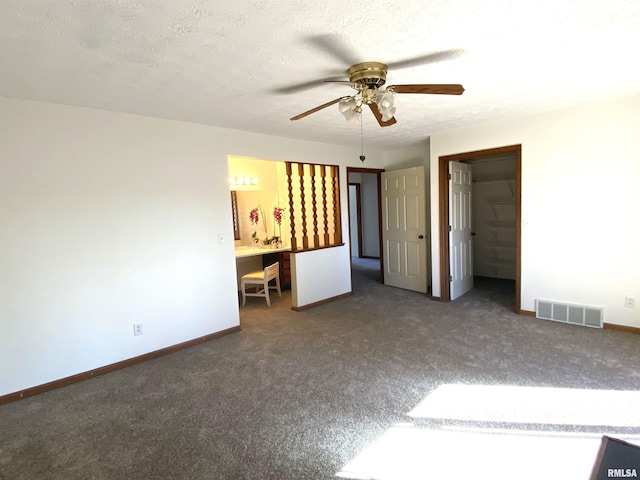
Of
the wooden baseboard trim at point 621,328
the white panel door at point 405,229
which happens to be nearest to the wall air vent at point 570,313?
the wooden baseboard trim at point 621,328

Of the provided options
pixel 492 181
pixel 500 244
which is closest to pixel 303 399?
pixel 500 244

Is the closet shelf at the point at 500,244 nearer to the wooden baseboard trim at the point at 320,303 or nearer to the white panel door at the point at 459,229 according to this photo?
the white panel door at the point at 459,229

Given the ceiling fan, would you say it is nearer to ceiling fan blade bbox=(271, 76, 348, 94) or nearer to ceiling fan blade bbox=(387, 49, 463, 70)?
ceiling fan blade bbox=(387, 49, 463, 70)

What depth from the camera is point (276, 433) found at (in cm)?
207

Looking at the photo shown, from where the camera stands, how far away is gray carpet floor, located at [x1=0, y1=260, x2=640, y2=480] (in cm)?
187

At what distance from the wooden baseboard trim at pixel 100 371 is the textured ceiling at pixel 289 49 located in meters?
2.30

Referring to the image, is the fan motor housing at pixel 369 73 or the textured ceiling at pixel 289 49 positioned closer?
the textured ceiling at pixel 289 49

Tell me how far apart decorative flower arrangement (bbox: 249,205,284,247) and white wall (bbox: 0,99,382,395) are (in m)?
1.74

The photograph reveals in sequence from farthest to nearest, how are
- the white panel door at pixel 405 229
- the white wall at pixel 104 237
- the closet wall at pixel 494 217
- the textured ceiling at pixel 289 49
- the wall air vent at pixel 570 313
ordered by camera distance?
1. the closet wall at pixel 494 217
2. the white panel door at pixel 405 229
3. the wall air vent at pixel 570 313
4. the white wall at pixel 104 237
5. the textured ceiling at pixel 289 49

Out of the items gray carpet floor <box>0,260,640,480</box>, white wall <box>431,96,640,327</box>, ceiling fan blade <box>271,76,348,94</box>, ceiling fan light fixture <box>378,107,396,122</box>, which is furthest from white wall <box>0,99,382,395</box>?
white wall <box>431,96,640,327</box>

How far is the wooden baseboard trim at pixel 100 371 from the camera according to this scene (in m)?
2.62

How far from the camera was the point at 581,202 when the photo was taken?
3.51 metres

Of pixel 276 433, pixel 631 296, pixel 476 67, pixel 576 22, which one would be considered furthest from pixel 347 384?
pixel 631 296

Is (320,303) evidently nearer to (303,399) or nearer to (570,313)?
(303,399)
